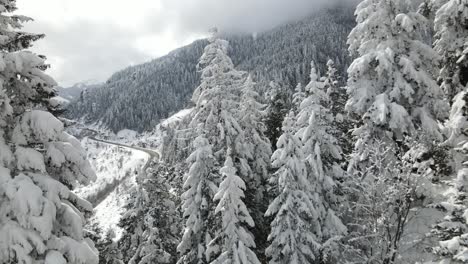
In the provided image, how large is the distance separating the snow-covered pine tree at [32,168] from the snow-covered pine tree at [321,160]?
1311cm

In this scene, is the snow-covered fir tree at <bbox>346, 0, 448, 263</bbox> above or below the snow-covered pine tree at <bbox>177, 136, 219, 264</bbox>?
above

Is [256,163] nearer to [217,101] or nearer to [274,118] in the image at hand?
[217,101]

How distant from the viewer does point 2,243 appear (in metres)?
9.49

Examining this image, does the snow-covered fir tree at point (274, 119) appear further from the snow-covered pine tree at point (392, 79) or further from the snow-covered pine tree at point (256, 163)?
the snow-covered pine tree at point (392, 79)

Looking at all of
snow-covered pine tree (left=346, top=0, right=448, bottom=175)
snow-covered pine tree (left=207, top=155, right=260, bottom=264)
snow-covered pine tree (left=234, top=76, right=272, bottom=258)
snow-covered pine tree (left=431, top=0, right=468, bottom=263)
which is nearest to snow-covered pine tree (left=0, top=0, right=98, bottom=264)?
snow-covered pine tree (left=207, top=155, right=260, bottom=264)

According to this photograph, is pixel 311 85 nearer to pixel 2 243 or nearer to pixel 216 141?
pixel 216 141

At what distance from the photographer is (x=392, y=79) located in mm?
20406

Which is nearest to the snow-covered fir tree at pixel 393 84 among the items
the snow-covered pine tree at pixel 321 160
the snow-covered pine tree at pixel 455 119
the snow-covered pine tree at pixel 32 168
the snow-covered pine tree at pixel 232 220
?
the snow-covered pine tree at pixel 455 119

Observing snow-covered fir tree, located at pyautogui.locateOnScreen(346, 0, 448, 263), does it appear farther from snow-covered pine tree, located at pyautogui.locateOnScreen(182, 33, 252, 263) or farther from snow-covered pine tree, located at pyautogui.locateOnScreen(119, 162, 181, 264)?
snow-covered pine tree, located at pyautogui.locateOnScreen(119, 162, 181, 264)

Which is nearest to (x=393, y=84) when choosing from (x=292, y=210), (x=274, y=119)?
(x=292, y=210)

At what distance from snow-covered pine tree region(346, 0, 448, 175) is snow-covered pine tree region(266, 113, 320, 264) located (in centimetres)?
290

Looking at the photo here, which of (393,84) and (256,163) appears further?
(256,163)

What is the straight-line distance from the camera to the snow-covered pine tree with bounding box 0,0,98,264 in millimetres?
9742

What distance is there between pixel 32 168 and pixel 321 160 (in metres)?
15.3
